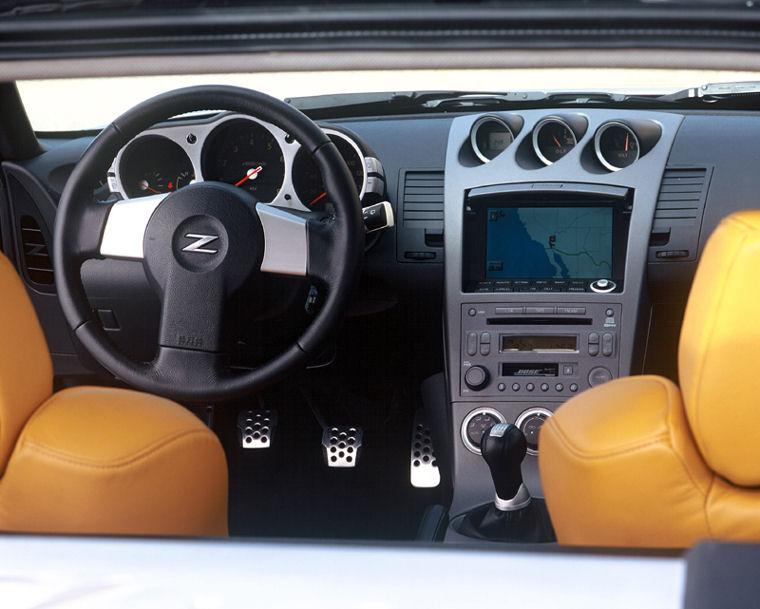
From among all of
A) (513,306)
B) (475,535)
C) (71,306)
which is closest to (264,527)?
(475,535)

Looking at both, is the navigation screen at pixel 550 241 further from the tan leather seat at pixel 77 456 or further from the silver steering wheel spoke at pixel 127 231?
the tan leather seat at pixel 77 456

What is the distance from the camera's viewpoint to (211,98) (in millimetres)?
1784

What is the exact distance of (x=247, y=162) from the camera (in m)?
2.33

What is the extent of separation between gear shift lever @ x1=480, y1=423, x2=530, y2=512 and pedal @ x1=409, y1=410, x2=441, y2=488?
508 mm

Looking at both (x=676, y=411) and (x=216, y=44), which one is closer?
(x=216, y=44)

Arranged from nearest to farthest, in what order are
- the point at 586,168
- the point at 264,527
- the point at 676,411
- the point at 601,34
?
1. the point at 601,34
2. the point at 676,411
3. the point at 586,168
4. the point at 264,527

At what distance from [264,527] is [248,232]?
123 cm

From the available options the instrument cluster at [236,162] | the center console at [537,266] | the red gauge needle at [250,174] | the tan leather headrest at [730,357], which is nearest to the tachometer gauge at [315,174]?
the instrument cluster at [236,162]

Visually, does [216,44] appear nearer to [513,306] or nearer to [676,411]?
[676,411]

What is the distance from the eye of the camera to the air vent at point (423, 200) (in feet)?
8.25

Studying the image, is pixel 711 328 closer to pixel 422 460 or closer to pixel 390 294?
pixel 390 294

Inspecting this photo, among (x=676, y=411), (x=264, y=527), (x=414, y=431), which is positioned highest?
(x=676, y=411)

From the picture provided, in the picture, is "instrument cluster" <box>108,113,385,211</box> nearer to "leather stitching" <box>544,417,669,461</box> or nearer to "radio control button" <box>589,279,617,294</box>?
"radio control button" <box>589,279,617,294</box>

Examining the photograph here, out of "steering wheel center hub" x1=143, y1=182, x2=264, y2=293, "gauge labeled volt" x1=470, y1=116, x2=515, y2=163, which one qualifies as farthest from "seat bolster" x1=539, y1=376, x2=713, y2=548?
"gauge labeled volt" x1=470, y1=116, x2=515, y2=163
